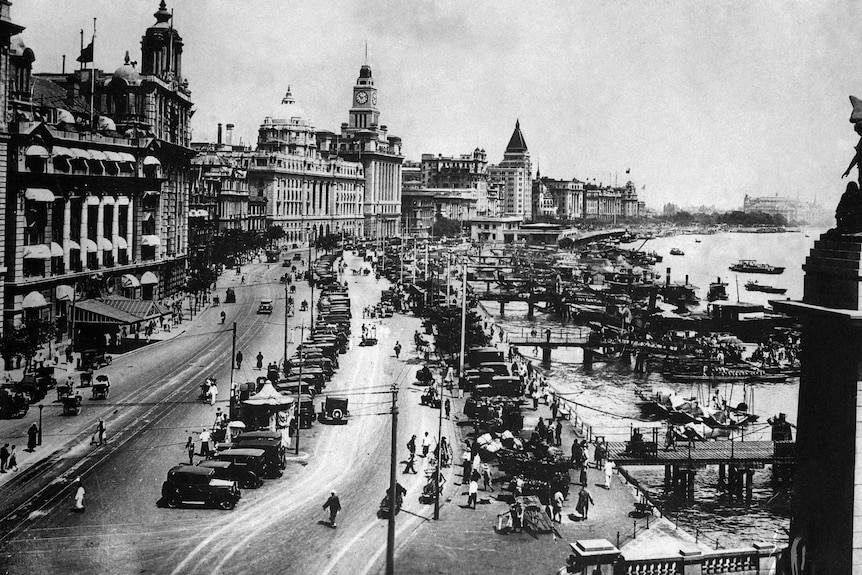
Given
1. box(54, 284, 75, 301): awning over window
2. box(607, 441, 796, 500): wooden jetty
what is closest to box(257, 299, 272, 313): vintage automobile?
box(54, 284, 75, 301): awning over window

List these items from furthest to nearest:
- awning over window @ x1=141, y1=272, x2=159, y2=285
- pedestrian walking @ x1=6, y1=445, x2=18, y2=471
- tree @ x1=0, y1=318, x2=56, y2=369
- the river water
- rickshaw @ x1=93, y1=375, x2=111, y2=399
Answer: awning over window @ x1=141, y1=272, x2=159, y2=285 → tree @ x1=0, y1=318, x2=56, y2=369 → rickshaw @ x1=93, y1=375, x2=111, y2=399 → the river water → pedestrian walking @ x1=6, y1=445, x2=18, y2=471

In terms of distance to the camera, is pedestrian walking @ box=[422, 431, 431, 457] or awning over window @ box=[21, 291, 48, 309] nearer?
pedestrian walking @ box=[422, 431, 431, 457]

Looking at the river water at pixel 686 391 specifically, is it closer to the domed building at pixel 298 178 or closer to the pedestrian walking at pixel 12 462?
the pedestrian walking at pixel 12 462

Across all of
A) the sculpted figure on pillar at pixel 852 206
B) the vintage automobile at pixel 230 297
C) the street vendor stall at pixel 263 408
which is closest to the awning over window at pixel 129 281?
the vintage automobile at pixel 230 297

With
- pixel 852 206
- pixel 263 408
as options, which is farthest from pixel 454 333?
pixel 852 206

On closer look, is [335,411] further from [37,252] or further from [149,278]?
[149,278]

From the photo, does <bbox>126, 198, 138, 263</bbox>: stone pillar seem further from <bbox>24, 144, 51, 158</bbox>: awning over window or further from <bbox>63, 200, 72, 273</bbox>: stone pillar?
<bbox>24, 144, 51, 158</bbox>: awning over window

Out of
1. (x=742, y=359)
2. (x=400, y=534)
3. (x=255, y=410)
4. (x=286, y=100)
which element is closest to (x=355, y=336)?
(x=255, y=410)

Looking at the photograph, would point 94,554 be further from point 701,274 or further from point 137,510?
point 701,274
